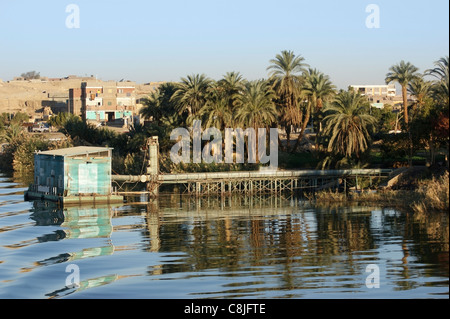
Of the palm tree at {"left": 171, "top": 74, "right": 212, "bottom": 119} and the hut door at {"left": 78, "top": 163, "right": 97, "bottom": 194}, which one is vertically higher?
the palm tree at {"left": 171, "top": 74, "right": 212, "bottom": 119}

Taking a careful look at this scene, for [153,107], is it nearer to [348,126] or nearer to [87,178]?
[348,126]

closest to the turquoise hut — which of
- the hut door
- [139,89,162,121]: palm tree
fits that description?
the hut door

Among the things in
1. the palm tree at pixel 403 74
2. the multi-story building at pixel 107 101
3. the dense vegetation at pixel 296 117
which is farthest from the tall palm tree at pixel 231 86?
the multi-story building at pixel 107 101

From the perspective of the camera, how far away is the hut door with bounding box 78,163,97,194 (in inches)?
2211

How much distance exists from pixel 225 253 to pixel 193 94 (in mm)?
46507

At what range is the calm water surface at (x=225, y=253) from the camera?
2397cm

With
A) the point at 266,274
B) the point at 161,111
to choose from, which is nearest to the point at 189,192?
the point at 161,111

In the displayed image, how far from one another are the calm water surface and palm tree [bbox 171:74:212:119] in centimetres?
2685

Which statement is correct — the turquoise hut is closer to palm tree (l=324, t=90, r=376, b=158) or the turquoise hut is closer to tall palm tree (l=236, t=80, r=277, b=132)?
tall palm tree (l=236, t=80, r=277, b=132)

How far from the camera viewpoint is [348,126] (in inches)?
2532

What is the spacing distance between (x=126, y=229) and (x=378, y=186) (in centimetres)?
2707

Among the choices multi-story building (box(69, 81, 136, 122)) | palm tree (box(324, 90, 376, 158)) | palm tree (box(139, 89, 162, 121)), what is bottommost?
palm tree (box(324, 90, 376, 158))
